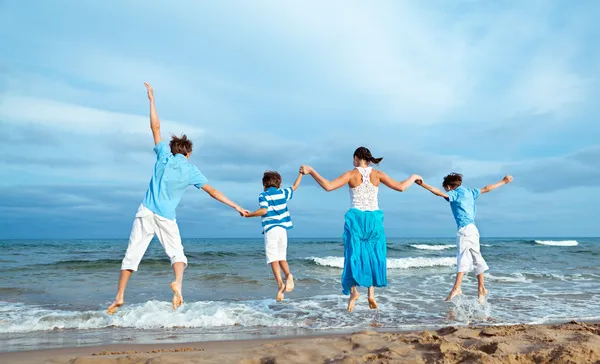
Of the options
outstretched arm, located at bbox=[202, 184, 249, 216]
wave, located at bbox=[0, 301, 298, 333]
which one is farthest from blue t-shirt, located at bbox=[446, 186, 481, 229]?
Answer: outstretched arm, located at bbox=[202, 184, 249, 216]

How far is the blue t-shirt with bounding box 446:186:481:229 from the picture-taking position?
8797 mm

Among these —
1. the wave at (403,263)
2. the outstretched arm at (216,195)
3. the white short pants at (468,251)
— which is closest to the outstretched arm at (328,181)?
the outstretched arm at (216,195)

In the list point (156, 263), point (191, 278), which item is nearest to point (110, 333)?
point (191, 278)

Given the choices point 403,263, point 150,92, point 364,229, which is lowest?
point 403,263

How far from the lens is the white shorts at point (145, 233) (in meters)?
6.02

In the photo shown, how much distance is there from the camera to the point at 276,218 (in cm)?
784

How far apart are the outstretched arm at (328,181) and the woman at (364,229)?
0.20 ft

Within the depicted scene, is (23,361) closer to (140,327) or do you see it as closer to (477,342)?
(140,327)

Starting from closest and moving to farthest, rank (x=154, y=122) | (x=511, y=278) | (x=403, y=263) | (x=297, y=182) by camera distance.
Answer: (x=154, y=122) < (x=297, y=182) < (x=511, y=278) < (x=403, y=263)

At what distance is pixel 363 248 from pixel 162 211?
2.89 meters

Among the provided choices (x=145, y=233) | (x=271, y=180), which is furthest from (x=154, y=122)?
(x=271, y=180)

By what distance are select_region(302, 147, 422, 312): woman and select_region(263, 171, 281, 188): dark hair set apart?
126 centimetres

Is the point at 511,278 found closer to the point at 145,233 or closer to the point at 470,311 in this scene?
Answer: the point at 470,311

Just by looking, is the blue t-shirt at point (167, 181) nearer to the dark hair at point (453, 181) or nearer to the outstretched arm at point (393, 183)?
the outstretched arm at point (393, 183)
